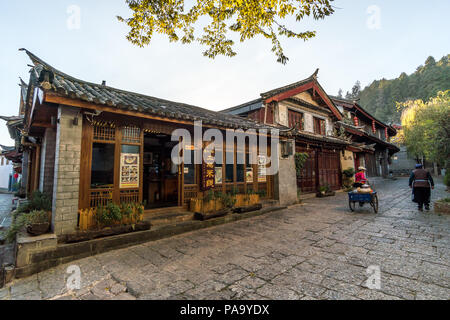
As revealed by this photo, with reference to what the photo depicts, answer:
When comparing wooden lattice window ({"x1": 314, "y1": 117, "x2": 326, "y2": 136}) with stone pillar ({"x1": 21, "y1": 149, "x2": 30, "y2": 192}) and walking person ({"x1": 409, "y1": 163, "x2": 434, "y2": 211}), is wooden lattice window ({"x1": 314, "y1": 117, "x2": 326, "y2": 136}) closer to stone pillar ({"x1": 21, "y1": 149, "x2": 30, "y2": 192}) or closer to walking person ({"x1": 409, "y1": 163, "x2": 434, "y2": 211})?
walking person ({"x1": 409, "y1": 163, "x2": 434, "y2": 211})

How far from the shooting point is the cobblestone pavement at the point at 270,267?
2730mm

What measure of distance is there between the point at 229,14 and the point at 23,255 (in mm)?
7107

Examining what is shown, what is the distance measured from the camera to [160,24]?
19.3ft

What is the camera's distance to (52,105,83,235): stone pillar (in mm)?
4105

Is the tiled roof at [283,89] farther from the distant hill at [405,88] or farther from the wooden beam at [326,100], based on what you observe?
the distant hill at [405,88]

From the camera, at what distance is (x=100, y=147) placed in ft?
21.0

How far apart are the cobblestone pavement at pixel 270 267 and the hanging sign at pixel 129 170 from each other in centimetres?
158

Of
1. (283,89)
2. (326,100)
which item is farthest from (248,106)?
(326,100)

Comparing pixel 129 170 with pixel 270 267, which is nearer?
pixel 270 267

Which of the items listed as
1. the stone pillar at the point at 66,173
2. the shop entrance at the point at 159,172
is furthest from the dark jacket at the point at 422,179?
the stone pillar at the point at 66,173

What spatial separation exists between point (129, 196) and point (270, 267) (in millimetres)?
3780

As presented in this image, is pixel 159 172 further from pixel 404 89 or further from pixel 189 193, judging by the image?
pixel 404 89
